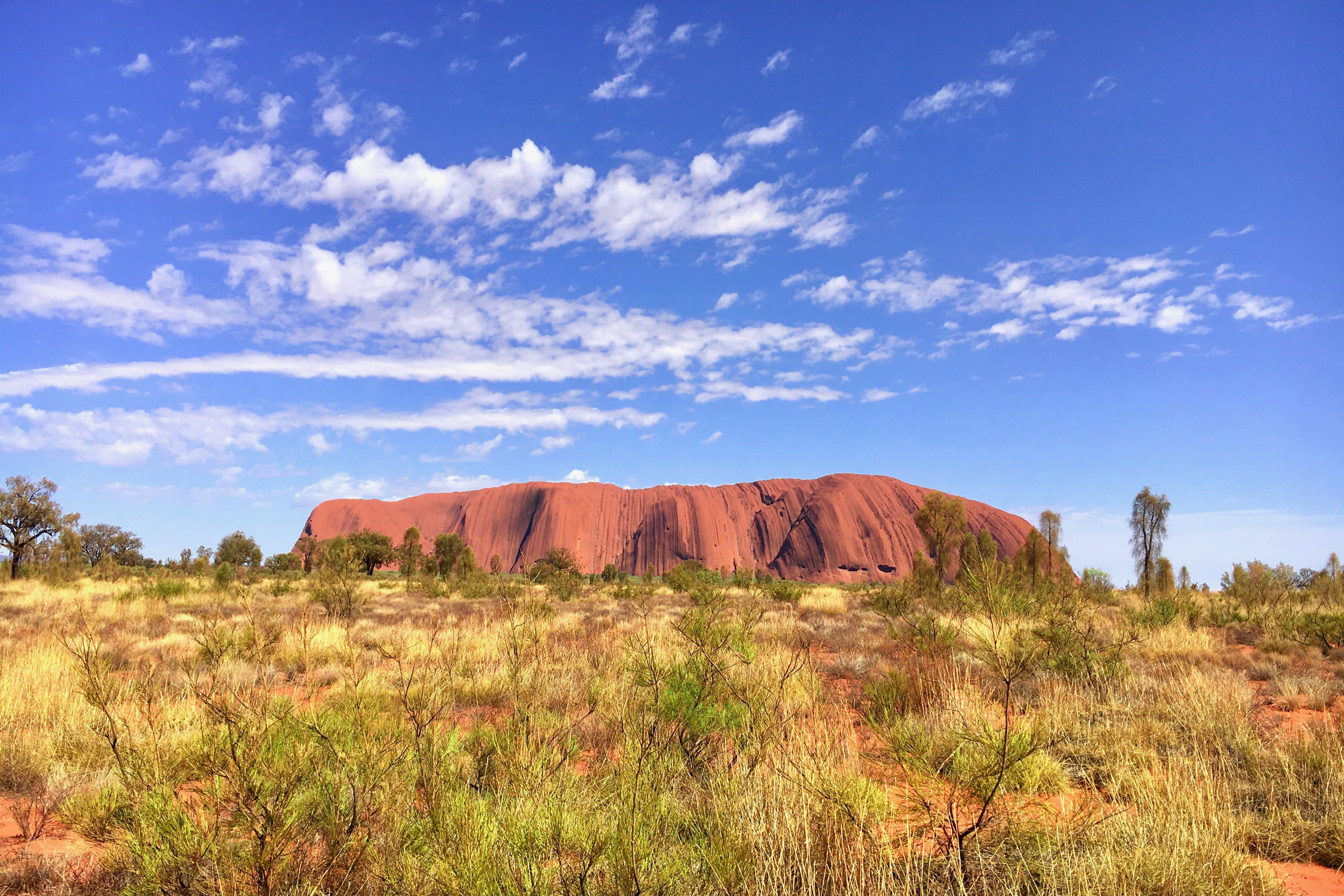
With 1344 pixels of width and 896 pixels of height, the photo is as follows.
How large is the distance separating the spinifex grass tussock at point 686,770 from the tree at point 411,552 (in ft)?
115

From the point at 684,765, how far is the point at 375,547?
5642 cm

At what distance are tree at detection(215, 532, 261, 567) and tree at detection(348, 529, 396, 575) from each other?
359 inches

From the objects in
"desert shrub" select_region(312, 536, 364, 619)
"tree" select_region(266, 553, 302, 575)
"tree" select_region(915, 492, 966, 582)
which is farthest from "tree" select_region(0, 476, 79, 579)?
"tree" select_region(915, 492, 966, 582)

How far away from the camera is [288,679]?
27.4ft

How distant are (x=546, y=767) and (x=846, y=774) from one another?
74.0 inches

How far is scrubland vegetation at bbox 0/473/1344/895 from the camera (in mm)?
2828

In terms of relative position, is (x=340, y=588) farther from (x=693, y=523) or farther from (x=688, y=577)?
(x=693, y=523)

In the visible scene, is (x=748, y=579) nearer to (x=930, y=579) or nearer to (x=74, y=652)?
(x=930, y=579)

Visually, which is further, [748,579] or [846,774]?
[748,579]

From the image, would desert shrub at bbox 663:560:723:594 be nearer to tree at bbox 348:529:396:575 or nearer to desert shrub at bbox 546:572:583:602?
desert shrub at bbox 546:572:583:602

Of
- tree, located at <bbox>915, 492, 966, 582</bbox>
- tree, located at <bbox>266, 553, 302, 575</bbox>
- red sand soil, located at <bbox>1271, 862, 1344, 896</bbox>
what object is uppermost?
tree, located at <bbox>915, 492, 966, 582</bbox>

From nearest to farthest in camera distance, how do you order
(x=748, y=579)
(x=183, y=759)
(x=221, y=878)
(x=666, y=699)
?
(x=221, y=878) < (x=183, y=759) < (x=666, y=699) < (x=748, y=579)

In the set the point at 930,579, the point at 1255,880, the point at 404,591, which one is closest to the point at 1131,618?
the point at 930,579

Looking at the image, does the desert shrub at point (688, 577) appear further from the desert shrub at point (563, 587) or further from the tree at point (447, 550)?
the tree at point (447, 550)
